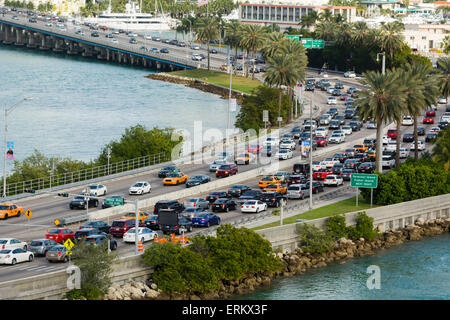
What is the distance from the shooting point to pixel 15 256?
204 ft

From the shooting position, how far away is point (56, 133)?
452ft

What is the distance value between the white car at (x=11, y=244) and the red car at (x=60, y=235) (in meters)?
3.10

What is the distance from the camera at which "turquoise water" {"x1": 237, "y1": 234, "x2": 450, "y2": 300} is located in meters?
65.3

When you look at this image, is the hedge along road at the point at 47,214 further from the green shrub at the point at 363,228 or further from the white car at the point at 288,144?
the green shrub at the point at 363,228

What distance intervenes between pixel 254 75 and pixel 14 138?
73164mm

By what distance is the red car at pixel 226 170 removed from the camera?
9470cm

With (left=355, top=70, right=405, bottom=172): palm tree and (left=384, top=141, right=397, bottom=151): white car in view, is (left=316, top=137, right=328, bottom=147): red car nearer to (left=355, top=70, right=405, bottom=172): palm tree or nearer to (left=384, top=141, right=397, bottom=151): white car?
(left=384, top=141, right=397, bottom=151): white car

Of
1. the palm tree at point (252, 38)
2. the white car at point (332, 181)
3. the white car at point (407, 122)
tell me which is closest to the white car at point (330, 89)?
the palm tree at point (252, 38)

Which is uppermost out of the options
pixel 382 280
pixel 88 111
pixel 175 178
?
pixel 175 178

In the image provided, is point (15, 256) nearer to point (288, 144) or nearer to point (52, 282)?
point (52, 282)

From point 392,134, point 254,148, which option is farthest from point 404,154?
point 254,148

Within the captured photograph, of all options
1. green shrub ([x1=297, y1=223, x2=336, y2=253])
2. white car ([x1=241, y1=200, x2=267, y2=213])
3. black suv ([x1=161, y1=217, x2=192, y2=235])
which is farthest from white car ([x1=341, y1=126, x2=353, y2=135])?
black suv ([x1=161, y1=217, x2=192, y2=235])

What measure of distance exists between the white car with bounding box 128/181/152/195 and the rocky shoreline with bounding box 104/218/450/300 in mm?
19423

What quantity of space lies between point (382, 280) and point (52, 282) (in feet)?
87.0
